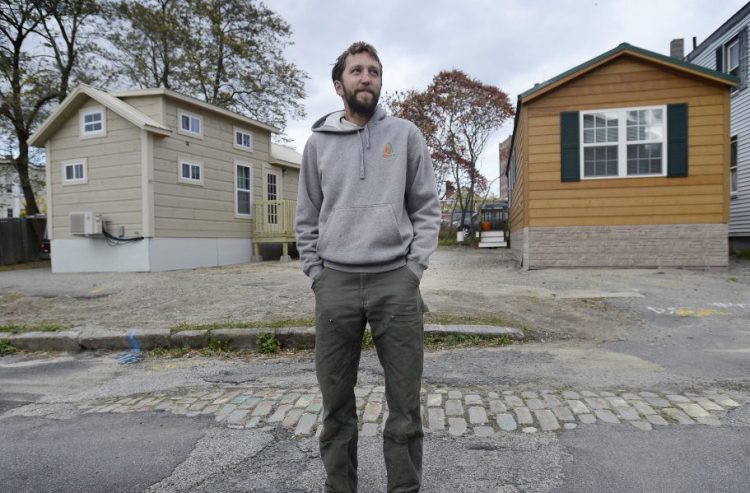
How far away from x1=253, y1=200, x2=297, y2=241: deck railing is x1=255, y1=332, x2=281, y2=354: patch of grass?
37.7 feet

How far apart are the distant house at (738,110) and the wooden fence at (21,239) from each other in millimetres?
24395

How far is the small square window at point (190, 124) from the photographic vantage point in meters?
13.9

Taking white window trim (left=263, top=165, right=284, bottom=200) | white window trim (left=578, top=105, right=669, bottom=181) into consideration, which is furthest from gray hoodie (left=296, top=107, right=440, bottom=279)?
white window trim (left=263, top=165, right=284, bottom=200)

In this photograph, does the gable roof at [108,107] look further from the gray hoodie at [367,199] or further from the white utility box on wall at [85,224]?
the gray hoodie at [367,199]

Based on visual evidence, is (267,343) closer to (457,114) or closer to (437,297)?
(437,297)

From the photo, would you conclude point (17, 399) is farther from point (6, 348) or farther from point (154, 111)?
point (154, 111)

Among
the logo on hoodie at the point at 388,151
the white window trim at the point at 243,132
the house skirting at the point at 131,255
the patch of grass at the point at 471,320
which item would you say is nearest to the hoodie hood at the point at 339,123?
the logo on hoodie at the point at 388,151

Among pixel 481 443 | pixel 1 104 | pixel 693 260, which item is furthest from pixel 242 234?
pixel 481 443

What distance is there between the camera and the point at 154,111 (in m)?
13.3

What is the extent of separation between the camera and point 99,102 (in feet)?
42.5

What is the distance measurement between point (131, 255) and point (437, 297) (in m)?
9.10

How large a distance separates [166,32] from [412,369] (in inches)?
904

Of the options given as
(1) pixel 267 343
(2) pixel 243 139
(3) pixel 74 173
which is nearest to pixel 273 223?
(2) pixel 243 139

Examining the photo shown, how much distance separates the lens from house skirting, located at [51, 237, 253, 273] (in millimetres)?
12648
